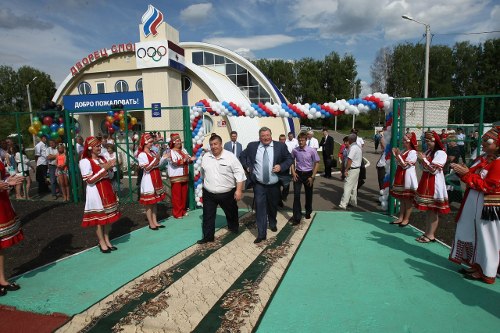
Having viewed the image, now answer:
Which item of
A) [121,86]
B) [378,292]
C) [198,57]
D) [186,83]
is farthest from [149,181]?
[198,57]

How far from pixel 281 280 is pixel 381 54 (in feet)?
183

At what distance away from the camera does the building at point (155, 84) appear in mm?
17438

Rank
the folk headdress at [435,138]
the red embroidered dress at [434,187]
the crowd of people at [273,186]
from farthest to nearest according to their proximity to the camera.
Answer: the folk headdress at [435,138]
the red embroidered dress at [434,187]
the crowd of people at [273,186]

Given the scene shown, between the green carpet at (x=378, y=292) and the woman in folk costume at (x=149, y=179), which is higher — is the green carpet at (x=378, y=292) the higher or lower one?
the lower one

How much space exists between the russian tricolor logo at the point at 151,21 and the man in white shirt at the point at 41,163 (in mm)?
9759

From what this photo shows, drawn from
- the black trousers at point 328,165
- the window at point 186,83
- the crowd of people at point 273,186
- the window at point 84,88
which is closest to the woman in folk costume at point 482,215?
the crowd of people at point 273,186

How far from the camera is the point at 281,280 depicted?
4016 mm

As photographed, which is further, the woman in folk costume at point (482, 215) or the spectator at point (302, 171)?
the spectator at point (302, 171)

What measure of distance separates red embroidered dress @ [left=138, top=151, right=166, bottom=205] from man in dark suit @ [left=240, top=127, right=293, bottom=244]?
1867 mm

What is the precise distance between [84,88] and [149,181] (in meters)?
17.4

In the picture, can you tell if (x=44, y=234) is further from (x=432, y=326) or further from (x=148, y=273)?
(x=432, y=326)

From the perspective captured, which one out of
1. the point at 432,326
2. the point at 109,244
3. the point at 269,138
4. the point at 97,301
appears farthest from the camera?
the point at 269,138

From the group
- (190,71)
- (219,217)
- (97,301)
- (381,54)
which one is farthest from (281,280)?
(381,54)

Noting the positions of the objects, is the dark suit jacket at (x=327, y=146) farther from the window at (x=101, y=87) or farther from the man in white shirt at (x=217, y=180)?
the window at (x=101, y=87)
